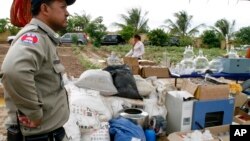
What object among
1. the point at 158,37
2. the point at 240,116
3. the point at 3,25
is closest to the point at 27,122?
the point at 240,116

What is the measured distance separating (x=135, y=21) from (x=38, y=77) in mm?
19391

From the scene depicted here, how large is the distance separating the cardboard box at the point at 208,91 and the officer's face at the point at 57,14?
214cm

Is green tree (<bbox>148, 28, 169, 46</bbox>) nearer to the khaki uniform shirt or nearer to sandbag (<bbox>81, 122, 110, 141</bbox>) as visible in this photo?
sandbag (<bbox>81, 122, 110, 141</bbox>)

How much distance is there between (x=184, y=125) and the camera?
315 centimetres

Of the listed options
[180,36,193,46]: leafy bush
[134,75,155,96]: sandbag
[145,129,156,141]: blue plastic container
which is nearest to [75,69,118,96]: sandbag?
[134,75,155,96]: sandbag

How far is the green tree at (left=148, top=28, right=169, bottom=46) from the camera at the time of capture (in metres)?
19.0

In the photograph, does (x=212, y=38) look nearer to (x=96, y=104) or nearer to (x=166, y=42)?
(x=166, y=42)

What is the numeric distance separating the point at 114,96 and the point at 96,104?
17.9 inches

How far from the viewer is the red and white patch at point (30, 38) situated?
4.02 ft

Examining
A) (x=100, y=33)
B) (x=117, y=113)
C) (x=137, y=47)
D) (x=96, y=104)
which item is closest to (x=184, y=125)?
(x=117, y=113)

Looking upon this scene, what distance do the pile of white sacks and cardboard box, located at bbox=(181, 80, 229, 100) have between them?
395 millimetres

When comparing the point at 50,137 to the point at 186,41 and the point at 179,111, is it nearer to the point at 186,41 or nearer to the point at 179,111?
the point at 179,111

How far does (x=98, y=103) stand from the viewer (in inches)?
113

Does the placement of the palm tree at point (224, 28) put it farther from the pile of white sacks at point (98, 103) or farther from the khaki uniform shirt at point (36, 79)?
the khaki uniform shirt at point (36, 79)
